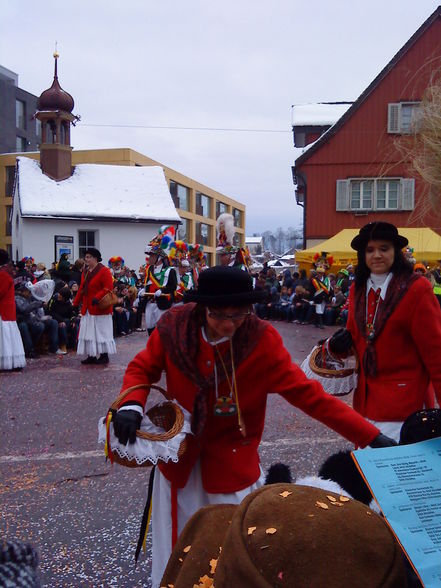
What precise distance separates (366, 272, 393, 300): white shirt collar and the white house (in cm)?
2589

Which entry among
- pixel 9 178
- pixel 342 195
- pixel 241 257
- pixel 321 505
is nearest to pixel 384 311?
pixel 321 505

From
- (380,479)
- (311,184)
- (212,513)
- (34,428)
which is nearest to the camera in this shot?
(380,479)

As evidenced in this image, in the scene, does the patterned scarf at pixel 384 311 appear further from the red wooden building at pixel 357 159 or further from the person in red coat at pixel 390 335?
the red wooden building at pixel 357 159

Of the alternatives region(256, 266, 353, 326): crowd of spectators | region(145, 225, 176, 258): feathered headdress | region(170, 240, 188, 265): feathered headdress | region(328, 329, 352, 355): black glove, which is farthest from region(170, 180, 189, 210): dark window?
region(328, 329, 352, 355): black glove

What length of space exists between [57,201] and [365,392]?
27.4 metres

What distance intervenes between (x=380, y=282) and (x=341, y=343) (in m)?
0.44

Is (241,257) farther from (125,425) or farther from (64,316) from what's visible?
(125,425)

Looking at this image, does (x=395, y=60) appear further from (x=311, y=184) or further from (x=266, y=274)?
(x=266, y=274)

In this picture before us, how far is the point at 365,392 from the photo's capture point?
3.61 m

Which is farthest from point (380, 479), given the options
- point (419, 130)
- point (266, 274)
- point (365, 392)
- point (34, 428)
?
point (266, 274)

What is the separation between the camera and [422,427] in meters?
1.92

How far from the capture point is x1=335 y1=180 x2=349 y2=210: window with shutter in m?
25.2

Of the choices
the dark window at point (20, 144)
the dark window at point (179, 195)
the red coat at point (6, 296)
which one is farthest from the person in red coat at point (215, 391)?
the dark window at point (20, 144)

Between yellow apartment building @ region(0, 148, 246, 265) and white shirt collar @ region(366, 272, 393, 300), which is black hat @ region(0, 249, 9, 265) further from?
yellow apartment building @ region(0, 148, 246, 265)
